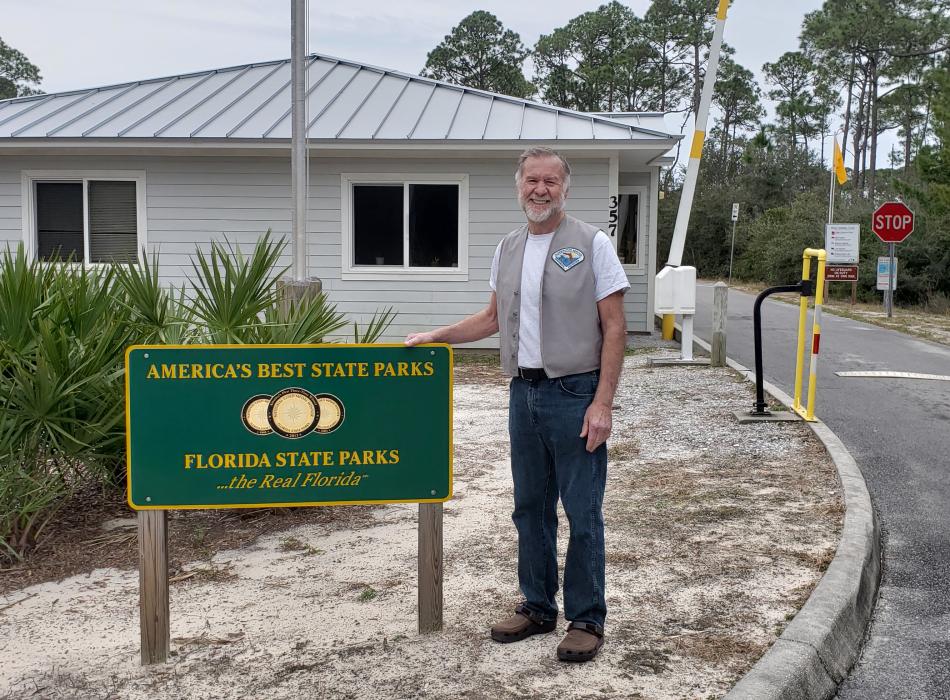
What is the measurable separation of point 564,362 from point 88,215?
12191 mm

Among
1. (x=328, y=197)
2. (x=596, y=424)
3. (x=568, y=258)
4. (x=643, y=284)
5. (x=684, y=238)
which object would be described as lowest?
(x=596, y=424)

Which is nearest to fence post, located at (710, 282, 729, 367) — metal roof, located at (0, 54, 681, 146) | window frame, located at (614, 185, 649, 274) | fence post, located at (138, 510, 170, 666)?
metal roof, located at (0, 54, 681, 146)

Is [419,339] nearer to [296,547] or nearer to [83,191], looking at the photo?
[296,547]

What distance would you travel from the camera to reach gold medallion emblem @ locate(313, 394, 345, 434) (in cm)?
379

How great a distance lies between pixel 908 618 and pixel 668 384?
21.1ft

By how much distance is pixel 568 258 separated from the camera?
141 inches

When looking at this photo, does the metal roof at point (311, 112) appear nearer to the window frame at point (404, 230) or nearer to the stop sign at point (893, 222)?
the window frame at point (404, 230)

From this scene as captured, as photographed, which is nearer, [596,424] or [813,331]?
[596,424]

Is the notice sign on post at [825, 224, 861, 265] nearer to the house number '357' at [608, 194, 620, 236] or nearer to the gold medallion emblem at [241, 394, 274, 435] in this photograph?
the house number '357' at [608, 194, 620, 236]

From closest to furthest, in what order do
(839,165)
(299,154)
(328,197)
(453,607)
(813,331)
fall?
(453,607)
(813,331)
(299,154)
(328,197)
(839,165)

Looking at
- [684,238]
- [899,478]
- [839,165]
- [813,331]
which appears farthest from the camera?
[839,165]

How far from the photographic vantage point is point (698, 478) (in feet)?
21.2

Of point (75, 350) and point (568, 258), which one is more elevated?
point (568, 258)

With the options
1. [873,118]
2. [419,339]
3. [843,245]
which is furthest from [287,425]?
[873,118]
